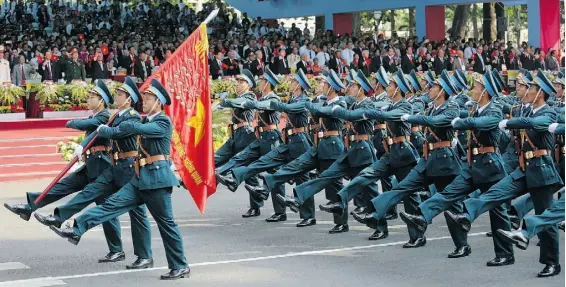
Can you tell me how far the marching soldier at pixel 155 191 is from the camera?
983 cm

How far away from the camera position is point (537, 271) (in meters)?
9.93

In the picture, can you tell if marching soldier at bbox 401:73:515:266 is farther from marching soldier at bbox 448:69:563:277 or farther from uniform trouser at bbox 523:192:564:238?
uniform trouser at bbox 523:192:564:238

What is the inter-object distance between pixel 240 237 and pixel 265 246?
73 cm

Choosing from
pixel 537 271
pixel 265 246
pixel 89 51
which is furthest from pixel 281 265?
pixel 89 51

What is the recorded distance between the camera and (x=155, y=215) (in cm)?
989

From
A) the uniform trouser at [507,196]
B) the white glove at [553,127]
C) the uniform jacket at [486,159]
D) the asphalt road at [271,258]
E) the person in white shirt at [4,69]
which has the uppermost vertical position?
the person in white shirt at [4,69]

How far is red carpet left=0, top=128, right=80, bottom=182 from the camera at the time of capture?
19.0m

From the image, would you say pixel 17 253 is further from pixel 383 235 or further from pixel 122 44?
pixel 122 44

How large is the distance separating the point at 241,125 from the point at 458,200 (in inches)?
171

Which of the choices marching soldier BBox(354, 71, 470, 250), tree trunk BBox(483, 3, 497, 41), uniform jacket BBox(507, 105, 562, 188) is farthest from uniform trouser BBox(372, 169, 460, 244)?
tree trunk BBox(483, 3, 497, 41)

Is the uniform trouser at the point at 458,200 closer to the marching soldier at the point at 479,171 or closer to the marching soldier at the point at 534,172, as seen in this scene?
the marching soldier at the point at 479,171

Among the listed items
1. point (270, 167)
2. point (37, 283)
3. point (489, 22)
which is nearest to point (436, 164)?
point (270, 167)

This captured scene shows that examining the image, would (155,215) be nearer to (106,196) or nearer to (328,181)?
(106,196)

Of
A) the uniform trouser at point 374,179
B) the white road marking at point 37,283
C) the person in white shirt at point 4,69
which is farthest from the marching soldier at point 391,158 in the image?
the person in white shirt at point 4,69
